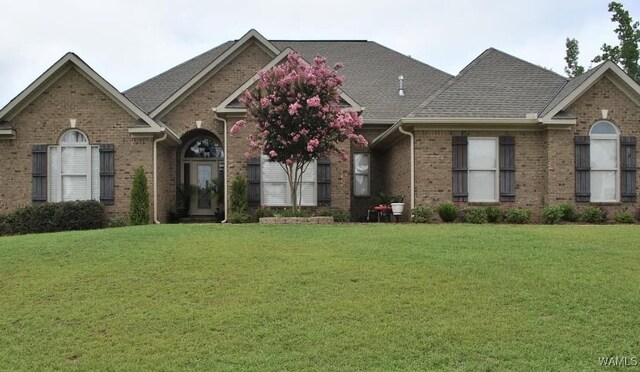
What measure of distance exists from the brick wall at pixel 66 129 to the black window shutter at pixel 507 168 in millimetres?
10212

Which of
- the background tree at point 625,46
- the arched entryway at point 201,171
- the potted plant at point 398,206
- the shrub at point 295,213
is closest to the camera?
the shrub at point 295,213

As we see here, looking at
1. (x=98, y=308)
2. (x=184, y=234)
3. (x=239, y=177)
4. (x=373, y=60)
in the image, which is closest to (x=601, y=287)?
(x=98, y=308)

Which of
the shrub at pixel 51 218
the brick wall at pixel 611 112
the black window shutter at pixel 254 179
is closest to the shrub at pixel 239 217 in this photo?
the black window shutter at pixel 254 179

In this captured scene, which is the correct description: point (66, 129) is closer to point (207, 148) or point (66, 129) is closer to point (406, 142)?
point (207, 148)

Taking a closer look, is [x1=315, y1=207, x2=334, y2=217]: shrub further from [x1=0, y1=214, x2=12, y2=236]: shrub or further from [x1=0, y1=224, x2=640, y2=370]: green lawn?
[x1=0, y1=214, x2=12, y2=236]: shrub

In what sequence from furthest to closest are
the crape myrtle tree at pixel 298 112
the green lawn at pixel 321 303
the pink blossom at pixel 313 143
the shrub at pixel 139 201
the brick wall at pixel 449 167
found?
1. the brick wall at pixel 449 167
2. the shrub at pixel 139 201
3. the crape myrtle tree at pixel 298 112
4. the pink blossom at pixel 313 143
5. the green lawn at pixel 321 303

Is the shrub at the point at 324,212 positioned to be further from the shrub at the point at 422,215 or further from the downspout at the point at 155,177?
the downspout at the point at 155,177


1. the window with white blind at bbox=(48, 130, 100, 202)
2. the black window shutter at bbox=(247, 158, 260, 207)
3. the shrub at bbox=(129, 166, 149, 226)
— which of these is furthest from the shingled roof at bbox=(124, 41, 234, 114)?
the black window shutter at bbox=(247, 158, 260, 207)

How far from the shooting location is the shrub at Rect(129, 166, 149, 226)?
17.9 metres

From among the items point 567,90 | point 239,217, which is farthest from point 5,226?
point 567,90

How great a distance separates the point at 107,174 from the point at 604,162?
1441 cm

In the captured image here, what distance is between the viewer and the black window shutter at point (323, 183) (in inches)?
758

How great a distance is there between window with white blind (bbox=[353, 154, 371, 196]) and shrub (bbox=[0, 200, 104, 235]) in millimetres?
8529

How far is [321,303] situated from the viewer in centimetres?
838
